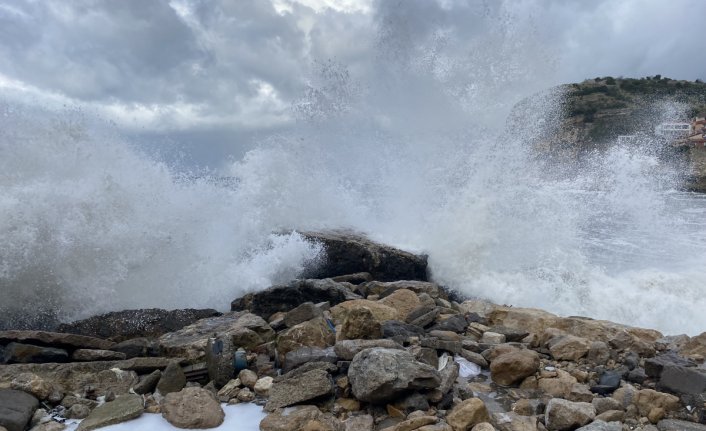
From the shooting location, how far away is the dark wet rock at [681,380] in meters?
3.35

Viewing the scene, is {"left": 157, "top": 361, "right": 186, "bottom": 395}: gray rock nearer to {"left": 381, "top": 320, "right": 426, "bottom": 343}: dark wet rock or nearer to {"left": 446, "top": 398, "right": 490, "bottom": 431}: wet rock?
{"left": 381, "top": 320, "right": 426, "bottom": 343}: dark wet rock

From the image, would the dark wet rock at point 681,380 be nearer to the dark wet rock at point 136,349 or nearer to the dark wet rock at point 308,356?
the dark wet rock at point 308,356

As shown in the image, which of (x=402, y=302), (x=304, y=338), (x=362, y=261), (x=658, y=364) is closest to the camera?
(x=658, y=364)

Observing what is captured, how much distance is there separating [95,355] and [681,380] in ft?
14.5

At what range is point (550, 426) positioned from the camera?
123 inches

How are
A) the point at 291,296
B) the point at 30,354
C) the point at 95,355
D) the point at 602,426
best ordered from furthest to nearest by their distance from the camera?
the point at 291,296, the point at 95,355, the point at 30,354, the point at 602,426

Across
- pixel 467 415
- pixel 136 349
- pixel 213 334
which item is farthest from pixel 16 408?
pixel 467 415

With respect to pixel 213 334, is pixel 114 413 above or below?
below

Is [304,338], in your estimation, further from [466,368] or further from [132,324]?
[132,324]

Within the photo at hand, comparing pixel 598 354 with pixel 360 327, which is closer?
pixel 598 354

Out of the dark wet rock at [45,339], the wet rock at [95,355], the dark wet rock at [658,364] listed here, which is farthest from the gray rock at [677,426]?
the dark wet rock at [45,339]

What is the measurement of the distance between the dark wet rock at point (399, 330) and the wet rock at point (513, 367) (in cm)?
84

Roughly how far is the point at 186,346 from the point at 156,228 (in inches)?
160

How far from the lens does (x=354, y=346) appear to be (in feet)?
13.2
